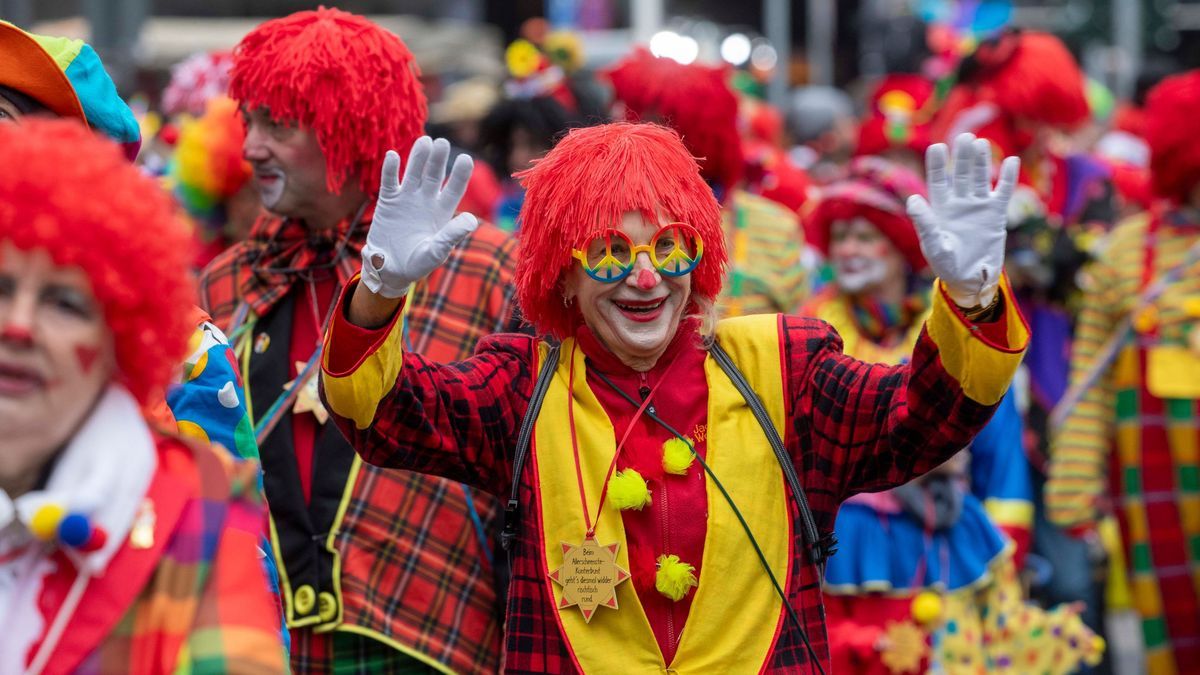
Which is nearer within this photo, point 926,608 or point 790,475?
point 790,475

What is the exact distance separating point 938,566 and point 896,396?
7.03 ft

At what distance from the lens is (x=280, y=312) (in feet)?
15.5

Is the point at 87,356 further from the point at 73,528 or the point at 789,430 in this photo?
the point at 789,430

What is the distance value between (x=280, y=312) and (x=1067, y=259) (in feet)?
12.8

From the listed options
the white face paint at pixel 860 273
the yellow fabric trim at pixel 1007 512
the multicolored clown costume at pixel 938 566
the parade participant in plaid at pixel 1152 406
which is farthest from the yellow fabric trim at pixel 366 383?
the parade participant in plaid at pixel 1152 406

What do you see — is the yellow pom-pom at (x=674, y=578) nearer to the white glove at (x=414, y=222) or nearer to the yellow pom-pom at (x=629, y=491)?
the yellow pom-pom at (x=629, y=491)

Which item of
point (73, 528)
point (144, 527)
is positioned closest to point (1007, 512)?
point (144, 527)

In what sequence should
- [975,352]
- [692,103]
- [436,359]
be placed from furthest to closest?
[692,103] → [436,359] → [975,352]

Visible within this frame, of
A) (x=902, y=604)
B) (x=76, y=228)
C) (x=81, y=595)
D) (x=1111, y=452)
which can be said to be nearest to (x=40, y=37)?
(x=76, y=228)

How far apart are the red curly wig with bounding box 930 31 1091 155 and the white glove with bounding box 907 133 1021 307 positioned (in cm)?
513

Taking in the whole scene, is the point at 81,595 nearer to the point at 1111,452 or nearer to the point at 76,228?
the point at 76,228

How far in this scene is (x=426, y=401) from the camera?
369 centimetres

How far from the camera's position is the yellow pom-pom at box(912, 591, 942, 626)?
5531 millimetres

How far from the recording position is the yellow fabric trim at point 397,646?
14.5 feet
